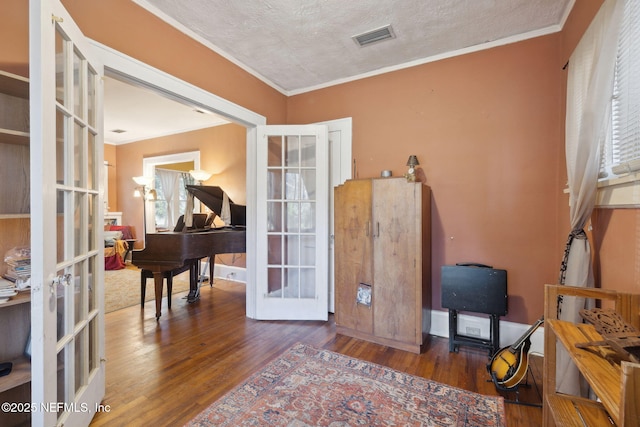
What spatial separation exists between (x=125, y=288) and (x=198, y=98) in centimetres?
339

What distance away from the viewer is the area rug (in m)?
3.53

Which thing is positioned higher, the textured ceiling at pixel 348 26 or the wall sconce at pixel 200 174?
the textured ceiling at pixel 348 26

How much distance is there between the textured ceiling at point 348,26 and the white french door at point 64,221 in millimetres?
1027

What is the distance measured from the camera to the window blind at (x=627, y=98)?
4.03 feet

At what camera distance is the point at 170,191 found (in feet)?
21.4

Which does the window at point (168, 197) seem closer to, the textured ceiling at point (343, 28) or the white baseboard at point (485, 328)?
the textured ceiling at point (343, 28)

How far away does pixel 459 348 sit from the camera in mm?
2459

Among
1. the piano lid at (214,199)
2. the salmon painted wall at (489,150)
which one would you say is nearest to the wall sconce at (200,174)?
the piano lid at (214,199)

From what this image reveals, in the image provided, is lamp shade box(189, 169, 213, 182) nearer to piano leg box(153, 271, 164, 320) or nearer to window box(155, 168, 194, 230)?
window box(155, 168, 194, 230)

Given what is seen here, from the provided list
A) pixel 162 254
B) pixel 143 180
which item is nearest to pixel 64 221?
pixel 162 254

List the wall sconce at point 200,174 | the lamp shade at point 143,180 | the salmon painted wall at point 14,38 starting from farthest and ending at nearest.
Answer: the lamp shade at point 143,180 < the wall sconce at point 200,174 < the salmon painted wall at point 14,38

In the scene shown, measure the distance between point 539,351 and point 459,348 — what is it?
638 mm

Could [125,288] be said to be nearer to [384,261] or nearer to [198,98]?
[198,98]

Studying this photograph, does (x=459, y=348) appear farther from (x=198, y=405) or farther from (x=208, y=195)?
(x=208, y=195)
